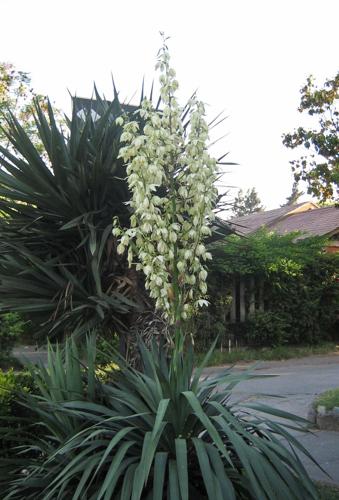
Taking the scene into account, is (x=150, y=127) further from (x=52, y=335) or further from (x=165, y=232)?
(x=52, y=335)

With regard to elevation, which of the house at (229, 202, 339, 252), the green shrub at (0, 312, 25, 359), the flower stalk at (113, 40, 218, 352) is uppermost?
the house at (229, 202, 339, 252)

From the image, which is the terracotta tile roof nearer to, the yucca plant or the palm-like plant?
the palm-like plant

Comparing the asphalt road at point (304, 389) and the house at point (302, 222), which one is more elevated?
the house at point (302, 222)

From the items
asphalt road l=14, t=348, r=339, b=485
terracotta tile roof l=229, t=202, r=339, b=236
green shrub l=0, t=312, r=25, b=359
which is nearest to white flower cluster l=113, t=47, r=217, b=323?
asphalt road l=14, t=348, r=339, b=485

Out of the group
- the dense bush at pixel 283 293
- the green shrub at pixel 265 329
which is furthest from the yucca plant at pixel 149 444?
the green shrub at pixel 265 329

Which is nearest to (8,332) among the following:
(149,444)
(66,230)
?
(66,230)

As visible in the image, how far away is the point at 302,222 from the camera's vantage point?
88.7 ft

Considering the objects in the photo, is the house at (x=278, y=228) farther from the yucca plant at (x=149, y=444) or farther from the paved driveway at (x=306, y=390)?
the yucca plant at (x=149, y=444)

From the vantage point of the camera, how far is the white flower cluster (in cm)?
371

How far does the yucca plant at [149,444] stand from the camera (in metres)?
2.82

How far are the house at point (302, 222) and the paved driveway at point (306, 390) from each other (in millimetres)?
7139

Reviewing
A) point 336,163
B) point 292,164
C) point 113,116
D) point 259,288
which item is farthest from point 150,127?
point 259,288

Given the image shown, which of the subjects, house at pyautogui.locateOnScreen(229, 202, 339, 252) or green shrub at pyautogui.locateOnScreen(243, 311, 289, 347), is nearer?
green shrub at pyautogui.locateOnScreen(243, 311, 289, 347)

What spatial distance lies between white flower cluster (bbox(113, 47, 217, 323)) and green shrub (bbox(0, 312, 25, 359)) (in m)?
8.50
